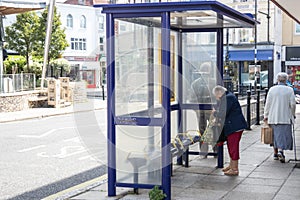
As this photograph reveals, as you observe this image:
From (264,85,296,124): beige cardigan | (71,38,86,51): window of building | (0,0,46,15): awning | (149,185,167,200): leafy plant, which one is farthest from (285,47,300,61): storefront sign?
(149,185,167,200): leafy plant

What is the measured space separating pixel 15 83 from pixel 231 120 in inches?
741

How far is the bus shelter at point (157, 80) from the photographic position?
671 centimetres

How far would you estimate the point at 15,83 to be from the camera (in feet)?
83.3

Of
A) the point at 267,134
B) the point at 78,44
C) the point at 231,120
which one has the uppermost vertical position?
the point at 78,44

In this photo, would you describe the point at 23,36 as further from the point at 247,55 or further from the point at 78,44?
the point at 78,44

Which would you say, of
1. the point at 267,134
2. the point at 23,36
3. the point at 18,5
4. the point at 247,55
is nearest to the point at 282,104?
the point at 267,134

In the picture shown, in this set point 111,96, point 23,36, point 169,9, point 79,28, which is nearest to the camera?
point 169,9

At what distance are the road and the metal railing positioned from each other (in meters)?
8.62

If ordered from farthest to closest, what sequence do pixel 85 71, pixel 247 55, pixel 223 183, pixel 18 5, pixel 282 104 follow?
pixel 247 55 → pixel 85 71 → pixel 18 5 → pixel 282 104 → pixel 223 183

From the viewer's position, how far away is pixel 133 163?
23.2ft

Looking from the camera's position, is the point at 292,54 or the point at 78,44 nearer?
the point at 292,54

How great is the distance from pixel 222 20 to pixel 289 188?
296cm

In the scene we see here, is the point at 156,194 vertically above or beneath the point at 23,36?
beneath

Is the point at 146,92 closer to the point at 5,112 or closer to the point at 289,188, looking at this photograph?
the point at 289,188
